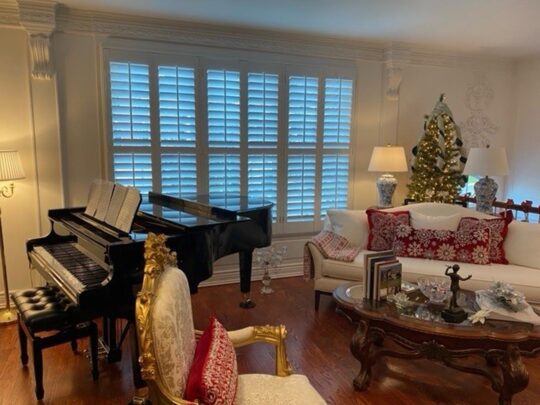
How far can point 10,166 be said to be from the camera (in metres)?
3.29

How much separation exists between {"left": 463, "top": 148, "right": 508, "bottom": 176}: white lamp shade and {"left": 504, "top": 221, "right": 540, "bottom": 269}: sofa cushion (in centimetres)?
56

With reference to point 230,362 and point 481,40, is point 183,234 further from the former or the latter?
point 481,40

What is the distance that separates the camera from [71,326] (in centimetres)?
252

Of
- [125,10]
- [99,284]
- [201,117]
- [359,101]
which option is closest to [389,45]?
[359,101]

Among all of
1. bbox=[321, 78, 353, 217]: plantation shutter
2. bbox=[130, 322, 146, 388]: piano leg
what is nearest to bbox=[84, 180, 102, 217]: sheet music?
bbox=[130, 322, 146, 388]: piano leg

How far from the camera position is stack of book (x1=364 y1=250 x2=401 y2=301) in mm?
2660

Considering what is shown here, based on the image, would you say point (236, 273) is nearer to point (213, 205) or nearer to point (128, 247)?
point (213, 205)

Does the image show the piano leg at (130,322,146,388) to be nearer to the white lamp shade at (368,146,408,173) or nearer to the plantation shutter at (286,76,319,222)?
the plantation shutter at (286,76,319,222)

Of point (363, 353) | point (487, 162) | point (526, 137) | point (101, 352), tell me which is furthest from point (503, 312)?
point (526, 137)

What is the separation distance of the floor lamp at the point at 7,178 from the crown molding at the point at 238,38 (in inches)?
45.5

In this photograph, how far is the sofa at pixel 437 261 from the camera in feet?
10.8

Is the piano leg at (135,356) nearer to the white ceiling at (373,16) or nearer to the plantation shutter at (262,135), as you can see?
the plantation shutter at (262,135)

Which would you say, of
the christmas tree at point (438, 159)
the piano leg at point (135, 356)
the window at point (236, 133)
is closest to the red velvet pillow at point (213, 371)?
the piano leg at point (135, 356)

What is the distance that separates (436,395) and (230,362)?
62.6 inches
